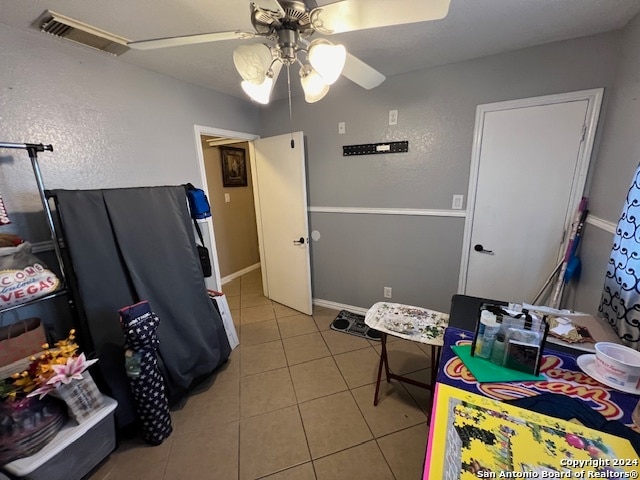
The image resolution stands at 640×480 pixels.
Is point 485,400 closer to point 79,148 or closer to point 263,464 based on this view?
point 263,464

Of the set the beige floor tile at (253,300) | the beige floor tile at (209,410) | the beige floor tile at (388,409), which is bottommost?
the beige floor tile at (209,410)

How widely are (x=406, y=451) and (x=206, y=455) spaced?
1158mm

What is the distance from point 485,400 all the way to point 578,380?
1.30 ft

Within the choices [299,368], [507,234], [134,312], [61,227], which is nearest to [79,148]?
[61,227]

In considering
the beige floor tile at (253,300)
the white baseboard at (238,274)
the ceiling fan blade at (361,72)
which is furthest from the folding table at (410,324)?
the white baseboard at (238,274)

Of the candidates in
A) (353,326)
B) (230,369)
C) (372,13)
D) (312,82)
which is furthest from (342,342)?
(372,13)

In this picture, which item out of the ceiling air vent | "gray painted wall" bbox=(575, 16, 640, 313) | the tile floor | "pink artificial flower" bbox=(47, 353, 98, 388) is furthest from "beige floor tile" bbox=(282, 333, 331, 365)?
the ceiling air vent

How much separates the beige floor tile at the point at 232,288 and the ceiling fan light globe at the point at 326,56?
10.6 ft

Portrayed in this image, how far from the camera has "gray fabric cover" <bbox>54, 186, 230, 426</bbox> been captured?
1428mm

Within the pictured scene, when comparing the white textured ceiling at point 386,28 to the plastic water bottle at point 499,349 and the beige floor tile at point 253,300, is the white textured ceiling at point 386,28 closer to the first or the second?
the plastic water bottle at point 499,349

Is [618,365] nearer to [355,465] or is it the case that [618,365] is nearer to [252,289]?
[355,465]

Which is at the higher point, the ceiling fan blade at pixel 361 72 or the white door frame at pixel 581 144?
the ceiling fan blade at pixel 361 72

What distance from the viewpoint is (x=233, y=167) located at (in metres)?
3.94

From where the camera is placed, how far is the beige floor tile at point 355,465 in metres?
1.33
